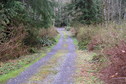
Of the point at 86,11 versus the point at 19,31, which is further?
the point at 86,11

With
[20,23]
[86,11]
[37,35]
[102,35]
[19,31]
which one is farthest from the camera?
[86,11]

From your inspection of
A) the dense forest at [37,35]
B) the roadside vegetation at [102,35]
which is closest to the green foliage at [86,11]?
the roadside vegetation at [102,35]

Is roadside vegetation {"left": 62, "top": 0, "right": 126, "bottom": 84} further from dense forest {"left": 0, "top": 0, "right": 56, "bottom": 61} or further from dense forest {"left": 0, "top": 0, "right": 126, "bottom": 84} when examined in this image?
dense forest {"left": 0, "top": 0, "right": 56, "bottom": 61}

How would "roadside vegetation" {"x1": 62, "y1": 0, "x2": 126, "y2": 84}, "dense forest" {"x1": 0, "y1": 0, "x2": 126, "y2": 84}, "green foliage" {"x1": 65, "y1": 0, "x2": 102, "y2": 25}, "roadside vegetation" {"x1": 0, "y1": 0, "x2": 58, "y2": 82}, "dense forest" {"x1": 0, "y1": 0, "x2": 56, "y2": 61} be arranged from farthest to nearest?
"green foliage" {"x1": 65, "y1": 0, "x2": 102, "y2": 25}, "dense forest" {"x1": 0, "y1": 0, "x2": 56, "y2": 61}, "roadside vegetation" {"x1": 0, "y1": 0, "x2": 58, "y2": 82}, "dense forest" {"x1": 0, "y1": 0, "x2": 126, "y2": 84}, "roadside vegetation" {"x1": 62, "y1": 0, "x2": 126, "y2": 84}

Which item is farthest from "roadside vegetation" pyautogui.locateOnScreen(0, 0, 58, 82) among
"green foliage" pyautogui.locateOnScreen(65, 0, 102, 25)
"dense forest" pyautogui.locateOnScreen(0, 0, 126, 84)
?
"green foliage" pyautogui.locateOnScreen(65, 0, 102, 25)

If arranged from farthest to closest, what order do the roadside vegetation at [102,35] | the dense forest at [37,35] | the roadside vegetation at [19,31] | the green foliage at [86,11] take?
the green foliage at [86,11] < the roadside vegetation at [19,31] < the dense forest at [37,35] < the roadside vegetation at [102,35]

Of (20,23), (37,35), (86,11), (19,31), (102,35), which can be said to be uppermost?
(86,11)

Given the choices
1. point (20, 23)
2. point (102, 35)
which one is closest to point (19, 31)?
point (20, 23)

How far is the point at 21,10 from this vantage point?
41.7ft

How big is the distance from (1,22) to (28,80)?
4.49 meters

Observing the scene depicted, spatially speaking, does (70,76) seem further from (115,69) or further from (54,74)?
(115,69)

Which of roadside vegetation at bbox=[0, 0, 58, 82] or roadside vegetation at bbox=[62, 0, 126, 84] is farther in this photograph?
roadside vegetation at bbox=[0, 0, 58, 82]

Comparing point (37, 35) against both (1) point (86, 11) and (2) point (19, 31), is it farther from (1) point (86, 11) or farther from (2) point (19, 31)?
(1) point (86, 11)

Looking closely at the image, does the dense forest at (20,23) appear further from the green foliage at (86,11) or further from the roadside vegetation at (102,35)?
the green foliage at (86,11)
